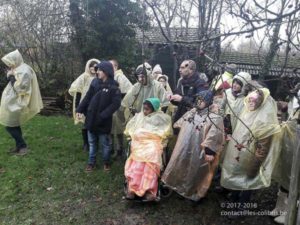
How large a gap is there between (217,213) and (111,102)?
2406 mm

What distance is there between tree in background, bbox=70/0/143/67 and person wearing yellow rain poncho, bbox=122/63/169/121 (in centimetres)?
485

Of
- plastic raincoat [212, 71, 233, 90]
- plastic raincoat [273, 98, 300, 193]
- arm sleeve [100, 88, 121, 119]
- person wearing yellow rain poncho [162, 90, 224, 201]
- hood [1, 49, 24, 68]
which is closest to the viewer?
plastic raincoat [212, 71, 233, 90]

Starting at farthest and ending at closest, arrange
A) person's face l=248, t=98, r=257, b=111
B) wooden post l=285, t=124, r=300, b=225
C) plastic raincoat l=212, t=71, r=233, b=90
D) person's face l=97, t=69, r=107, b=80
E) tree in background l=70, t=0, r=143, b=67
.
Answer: tree in background l=70, t=0, r=143, b=67
person's face l=97, t=69, r=107, b=80
person's face l=248, t=98, r=257, b=111
wooden post l=285, t=124, r=300, b=225
plastic raincoat l=212, t=71, r=233, b=90

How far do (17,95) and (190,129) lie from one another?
3365mm

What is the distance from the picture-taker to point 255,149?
4.55m

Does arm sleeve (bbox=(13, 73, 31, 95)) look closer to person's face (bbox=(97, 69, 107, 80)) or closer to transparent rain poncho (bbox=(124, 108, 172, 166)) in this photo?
person's face (bbox=(97, 69, 107, 80))

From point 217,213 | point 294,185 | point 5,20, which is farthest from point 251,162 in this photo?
point 5,20

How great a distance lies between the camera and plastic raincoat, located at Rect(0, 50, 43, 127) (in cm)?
652

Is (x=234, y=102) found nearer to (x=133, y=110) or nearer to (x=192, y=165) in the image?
(x=192, y=165)

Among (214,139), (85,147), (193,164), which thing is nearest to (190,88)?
(214,139)

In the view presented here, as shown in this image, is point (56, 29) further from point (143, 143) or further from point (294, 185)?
point (294, 185)

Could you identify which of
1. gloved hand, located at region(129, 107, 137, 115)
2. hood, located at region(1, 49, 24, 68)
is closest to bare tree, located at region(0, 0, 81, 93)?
hood, located at region(1, 49, 24, 68)

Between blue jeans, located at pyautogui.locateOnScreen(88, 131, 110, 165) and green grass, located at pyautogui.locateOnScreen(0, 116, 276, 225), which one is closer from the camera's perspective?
green grass, located at pyautogui.locateOnScreen(0, 116, 276, 225)

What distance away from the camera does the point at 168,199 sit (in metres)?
5.29
